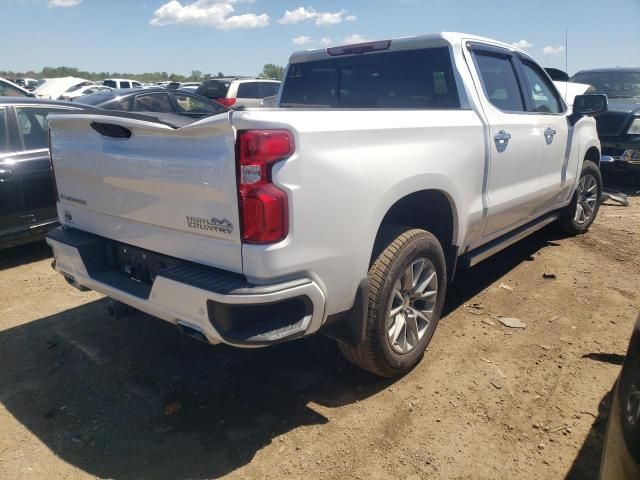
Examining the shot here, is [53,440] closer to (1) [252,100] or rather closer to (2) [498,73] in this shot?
(2) [498,73]

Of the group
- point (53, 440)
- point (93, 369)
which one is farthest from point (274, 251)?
point (93, 369)

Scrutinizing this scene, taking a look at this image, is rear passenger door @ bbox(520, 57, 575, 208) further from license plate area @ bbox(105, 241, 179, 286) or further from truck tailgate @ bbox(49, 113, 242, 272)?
license plate area @ bbox(105, 241, 179, 286)

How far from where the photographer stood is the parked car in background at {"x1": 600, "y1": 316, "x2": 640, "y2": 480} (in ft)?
5.15

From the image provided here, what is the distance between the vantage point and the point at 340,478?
2.33 m

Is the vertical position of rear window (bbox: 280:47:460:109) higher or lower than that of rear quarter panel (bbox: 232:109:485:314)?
higher

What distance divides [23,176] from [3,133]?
0.49 metres

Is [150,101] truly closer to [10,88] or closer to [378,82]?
[10,88]

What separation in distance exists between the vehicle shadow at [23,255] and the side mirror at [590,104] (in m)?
5.62

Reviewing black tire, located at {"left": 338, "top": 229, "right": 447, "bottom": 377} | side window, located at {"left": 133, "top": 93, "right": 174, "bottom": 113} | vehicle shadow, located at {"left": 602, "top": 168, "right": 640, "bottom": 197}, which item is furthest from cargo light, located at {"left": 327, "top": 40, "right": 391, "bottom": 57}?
vehicle shadow, located at {"left": 602, "top": 168, "right": 640, "bottom": 197}

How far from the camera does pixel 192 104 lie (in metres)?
9.48

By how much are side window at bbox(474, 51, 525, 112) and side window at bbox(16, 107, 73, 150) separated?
413 cm

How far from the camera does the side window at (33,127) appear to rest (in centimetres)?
517

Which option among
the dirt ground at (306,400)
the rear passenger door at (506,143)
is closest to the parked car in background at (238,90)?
the rear passenger door at (506,143)

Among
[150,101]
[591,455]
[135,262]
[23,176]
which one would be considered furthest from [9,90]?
[591,455]
